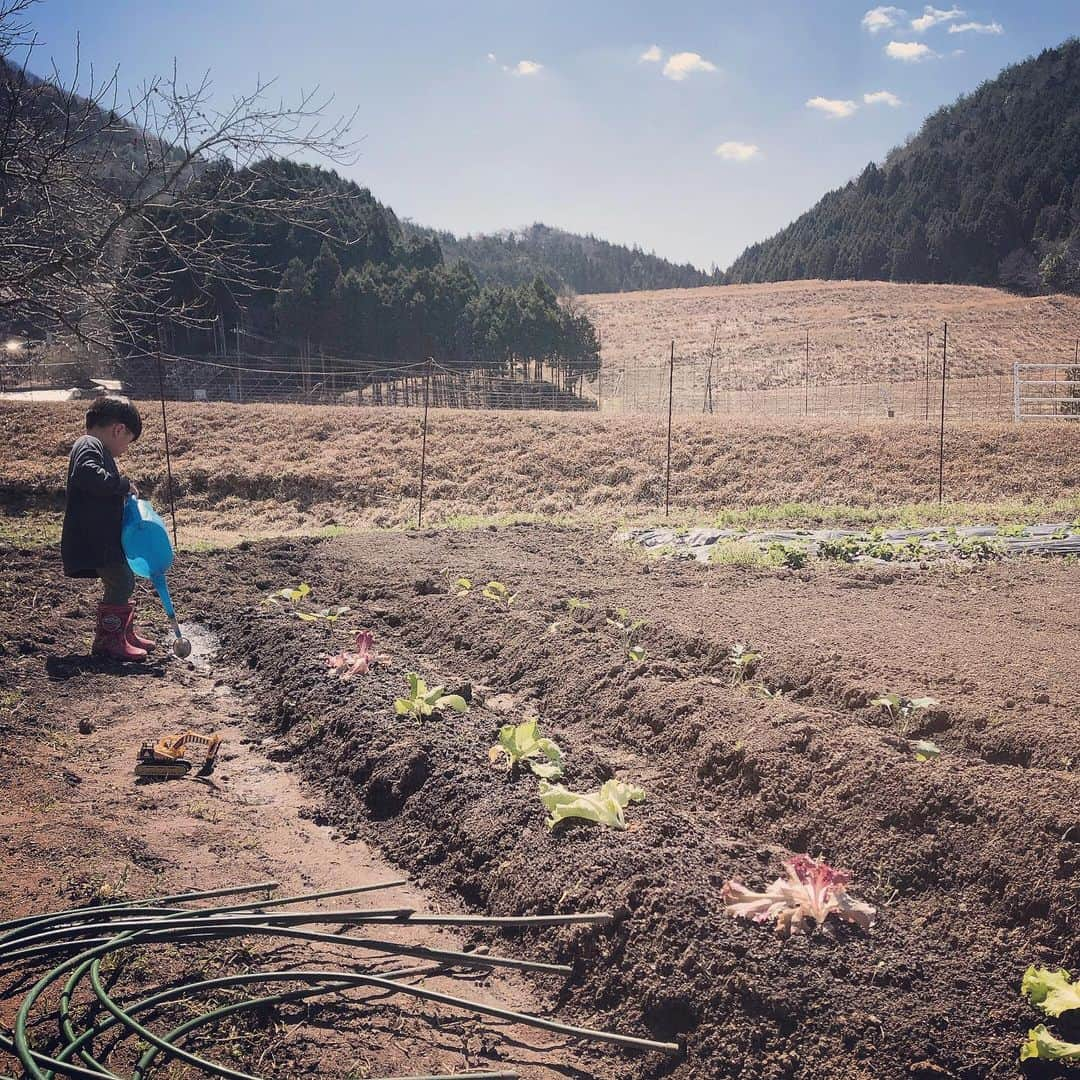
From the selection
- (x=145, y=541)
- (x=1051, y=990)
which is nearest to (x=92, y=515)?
(x=145, y=541)

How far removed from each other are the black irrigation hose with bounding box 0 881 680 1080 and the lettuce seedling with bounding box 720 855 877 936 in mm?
456

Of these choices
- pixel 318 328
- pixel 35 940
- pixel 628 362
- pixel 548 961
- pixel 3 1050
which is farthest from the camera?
pixel 628 362

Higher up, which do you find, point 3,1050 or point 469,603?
point 469,603

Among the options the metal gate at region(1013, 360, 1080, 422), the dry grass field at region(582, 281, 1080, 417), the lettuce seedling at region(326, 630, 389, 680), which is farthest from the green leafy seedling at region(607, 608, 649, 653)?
the dry grass field at region(582, 281, 1080, 417)

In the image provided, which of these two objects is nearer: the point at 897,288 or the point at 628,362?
the point at 628,362

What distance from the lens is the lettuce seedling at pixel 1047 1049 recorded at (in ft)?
6.91

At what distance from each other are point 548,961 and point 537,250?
14118cm

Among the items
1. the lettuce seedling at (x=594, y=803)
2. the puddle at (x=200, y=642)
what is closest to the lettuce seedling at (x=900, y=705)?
the lettuce seedling at (x=594, y=803)

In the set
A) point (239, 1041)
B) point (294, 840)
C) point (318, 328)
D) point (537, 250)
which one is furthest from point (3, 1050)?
point (537, 250)

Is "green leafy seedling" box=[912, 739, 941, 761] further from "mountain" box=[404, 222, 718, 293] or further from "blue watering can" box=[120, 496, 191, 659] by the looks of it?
"mountain" box=[404, 222, 718, 293]

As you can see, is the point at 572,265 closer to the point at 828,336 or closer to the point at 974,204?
the point at 974,204

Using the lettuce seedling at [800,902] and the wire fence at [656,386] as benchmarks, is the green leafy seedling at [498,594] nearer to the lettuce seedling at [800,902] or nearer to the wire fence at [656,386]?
the lettuce seedling at [800,902]

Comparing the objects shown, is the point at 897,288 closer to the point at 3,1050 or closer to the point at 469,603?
the point at 469,603

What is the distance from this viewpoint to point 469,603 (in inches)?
265
